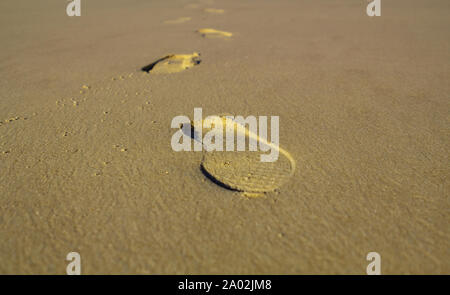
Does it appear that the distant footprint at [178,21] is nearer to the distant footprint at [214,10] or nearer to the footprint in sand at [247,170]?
the distant footprint at [214,10]

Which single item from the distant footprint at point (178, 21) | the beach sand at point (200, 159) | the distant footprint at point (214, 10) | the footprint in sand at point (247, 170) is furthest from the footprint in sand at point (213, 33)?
the footprint in sand at point (247, 170)

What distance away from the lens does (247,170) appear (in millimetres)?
1666

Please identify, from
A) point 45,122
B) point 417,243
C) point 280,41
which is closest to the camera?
point 417,243

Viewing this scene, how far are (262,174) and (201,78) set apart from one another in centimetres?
157

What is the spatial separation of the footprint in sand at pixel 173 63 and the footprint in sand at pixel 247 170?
1.58 m

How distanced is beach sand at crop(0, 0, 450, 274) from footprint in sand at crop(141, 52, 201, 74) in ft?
0.35

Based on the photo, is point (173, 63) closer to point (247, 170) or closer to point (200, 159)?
point (200, 159)

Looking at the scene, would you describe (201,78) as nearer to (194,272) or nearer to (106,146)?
(106,146)

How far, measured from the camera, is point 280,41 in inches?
156

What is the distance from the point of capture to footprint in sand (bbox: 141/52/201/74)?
3.07 metres

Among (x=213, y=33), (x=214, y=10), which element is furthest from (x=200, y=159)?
(x=214, y=10)
